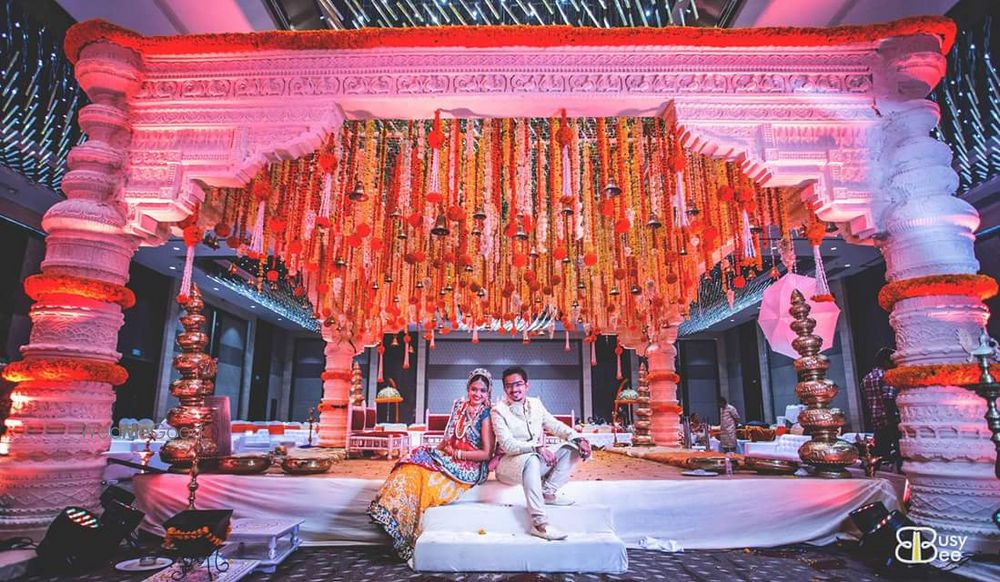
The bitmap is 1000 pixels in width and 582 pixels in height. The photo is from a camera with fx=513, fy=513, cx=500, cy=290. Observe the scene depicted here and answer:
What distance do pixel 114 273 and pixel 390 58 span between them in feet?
8.66

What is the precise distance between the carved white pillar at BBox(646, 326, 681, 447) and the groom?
16.4 feet

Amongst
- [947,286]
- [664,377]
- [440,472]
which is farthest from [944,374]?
[664,377]

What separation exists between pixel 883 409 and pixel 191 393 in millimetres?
5980

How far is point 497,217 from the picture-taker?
6.23 m

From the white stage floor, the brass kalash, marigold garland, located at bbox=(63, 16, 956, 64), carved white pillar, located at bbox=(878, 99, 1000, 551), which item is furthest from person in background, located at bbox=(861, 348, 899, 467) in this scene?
the brass kalash

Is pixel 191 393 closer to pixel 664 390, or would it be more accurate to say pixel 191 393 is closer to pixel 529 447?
pixel 529 447

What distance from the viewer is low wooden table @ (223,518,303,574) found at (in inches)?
124

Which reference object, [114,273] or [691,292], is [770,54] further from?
[114,273]

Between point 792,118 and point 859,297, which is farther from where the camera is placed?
point 859,297

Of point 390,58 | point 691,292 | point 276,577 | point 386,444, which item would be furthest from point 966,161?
point 276,577

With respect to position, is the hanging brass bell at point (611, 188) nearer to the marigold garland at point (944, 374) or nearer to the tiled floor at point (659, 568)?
the marigold garland at point (944, 374)

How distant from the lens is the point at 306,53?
3.94m

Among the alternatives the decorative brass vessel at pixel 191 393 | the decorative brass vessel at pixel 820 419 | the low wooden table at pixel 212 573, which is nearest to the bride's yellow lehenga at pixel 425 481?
the low wooden table at pixel 212 573

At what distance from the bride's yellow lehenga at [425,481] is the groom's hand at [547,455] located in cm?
50
